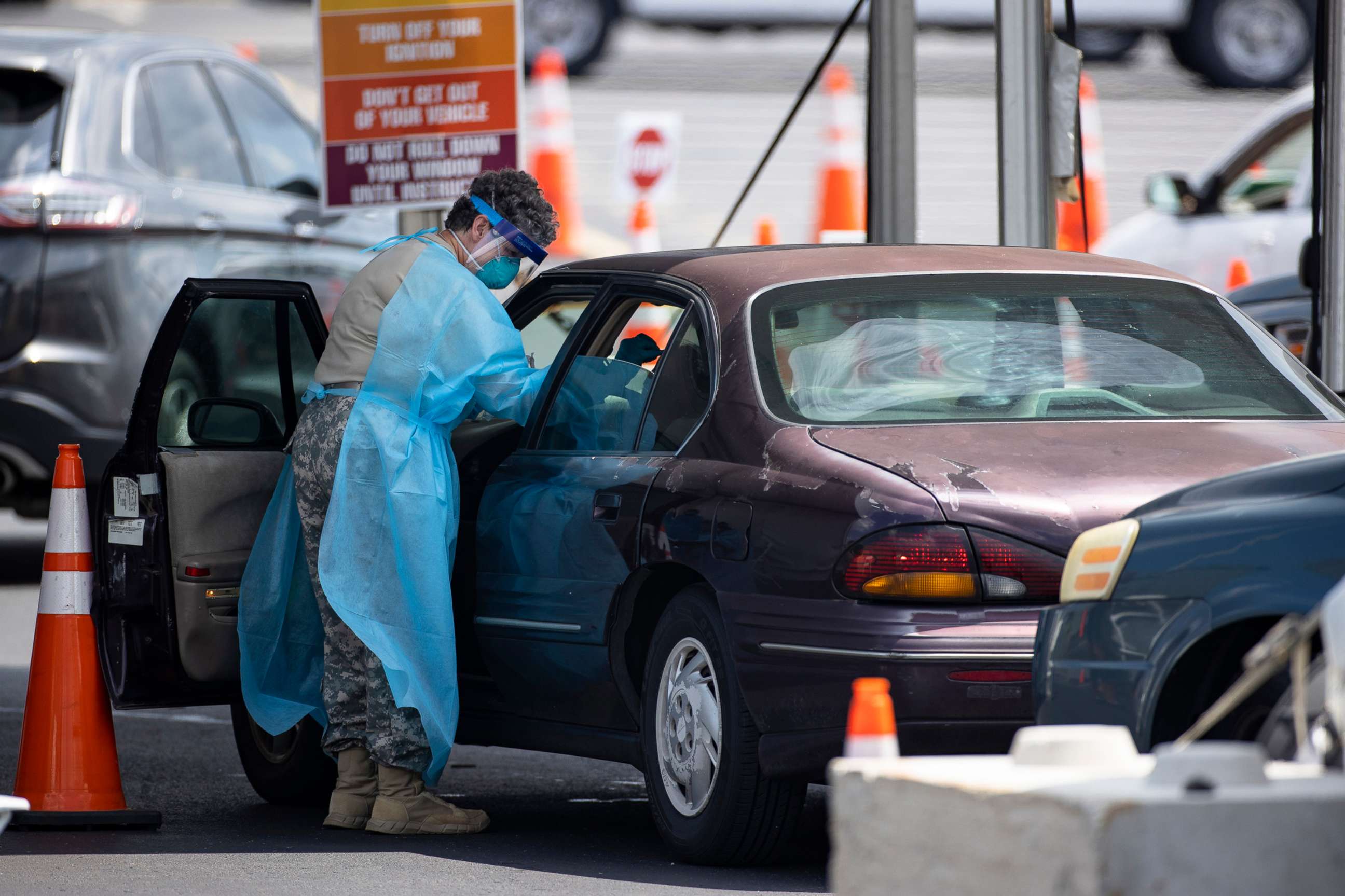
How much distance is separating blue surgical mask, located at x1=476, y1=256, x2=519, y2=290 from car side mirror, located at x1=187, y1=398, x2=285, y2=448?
2.66 ft

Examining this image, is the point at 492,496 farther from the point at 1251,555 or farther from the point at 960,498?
the point at 1251,555

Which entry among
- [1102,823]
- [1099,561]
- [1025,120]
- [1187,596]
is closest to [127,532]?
[1099,561]

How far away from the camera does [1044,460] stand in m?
5.11

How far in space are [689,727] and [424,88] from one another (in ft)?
14.6

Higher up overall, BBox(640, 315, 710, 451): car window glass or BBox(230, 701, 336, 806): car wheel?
BBox(640, 315, 710, 451): car window glass

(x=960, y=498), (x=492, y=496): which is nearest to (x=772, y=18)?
(x=492, y=496)

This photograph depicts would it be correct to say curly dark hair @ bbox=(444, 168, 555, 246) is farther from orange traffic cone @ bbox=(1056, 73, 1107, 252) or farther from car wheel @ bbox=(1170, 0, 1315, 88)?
car wheel @ bbox=(1170, 0, 1315, 88)

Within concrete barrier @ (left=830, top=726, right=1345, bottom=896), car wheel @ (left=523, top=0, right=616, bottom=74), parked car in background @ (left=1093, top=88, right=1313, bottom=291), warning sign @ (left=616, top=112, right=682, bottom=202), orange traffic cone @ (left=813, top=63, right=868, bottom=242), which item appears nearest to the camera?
concrete barrier @ (left=830, top=726, right=1345, bottom=896)

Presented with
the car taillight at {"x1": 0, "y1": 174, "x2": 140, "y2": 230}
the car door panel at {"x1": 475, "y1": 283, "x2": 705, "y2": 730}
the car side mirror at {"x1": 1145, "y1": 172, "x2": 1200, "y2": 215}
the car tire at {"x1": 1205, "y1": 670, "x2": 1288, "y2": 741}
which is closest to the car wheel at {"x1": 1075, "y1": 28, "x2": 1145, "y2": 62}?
the car side mirror at {"x1": 1145, "y1": 172, "x2": 1200, "y2": 215}

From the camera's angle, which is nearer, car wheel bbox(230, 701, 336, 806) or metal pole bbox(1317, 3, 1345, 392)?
car wheel bbox(230, 701, 336, 806)

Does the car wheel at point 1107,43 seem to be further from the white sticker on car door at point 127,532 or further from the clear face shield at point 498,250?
the white sticker on car door at point 127,532

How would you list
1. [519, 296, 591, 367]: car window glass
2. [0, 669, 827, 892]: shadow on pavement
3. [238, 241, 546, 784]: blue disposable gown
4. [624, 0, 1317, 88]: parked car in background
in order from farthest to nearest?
[624, 0, 1317, 88]: parked car in background < [519, 296, 591, 367]: car window glass < [238, 241, 546, 784]: blue disposable gown < [0, 669, 827, 892]: shadow on pavement

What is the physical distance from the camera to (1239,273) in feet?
40.3

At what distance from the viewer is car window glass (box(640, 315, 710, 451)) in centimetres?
567
